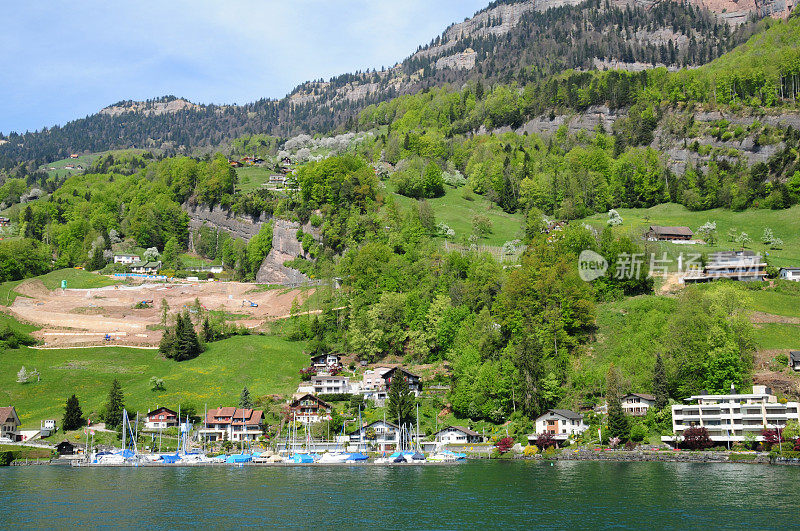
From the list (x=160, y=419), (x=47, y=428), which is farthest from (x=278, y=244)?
(x=47, y=428)

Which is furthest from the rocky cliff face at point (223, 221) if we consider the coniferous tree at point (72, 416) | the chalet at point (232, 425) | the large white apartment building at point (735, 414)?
the large white apartment building at point (735, 414)

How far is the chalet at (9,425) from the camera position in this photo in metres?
81.8

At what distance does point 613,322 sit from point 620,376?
1442 cm

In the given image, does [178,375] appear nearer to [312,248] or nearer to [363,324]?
[363,324]

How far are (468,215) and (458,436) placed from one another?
72.9 m

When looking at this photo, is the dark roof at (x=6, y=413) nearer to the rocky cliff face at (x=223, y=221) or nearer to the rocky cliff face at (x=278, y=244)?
the rocky cliff face at (x=278, y=244)

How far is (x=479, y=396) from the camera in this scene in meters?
83.4

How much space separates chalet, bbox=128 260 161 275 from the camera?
147913 mm

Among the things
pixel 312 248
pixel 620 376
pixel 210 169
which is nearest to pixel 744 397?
pixel 620 376

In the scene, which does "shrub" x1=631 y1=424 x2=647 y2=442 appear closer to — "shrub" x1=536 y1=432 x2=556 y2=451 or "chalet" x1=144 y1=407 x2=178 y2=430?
"shrub" x1=536 y1=432 x2=556 y2=451

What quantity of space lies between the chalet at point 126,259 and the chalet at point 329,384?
77.5 m

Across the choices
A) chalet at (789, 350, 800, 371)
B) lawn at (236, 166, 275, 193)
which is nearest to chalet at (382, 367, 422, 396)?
chalet at (789, 350, 800, 371)

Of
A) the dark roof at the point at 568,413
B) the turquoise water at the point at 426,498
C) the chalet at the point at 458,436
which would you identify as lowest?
the turquoise water at the point at 426,498

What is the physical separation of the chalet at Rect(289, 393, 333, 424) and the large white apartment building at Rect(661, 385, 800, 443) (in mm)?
35782
